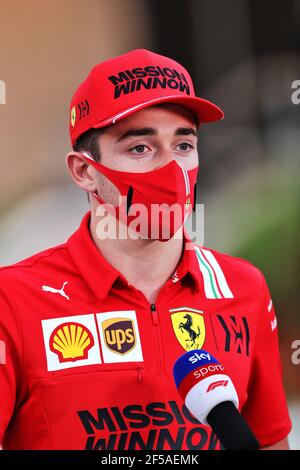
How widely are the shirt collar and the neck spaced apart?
0.03m

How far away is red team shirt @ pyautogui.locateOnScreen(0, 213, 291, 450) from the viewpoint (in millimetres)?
1629

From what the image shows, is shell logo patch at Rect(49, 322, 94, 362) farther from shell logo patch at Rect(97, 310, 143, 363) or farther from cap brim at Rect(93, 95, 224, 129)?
cap brim at Rect(93, 95, 224, 129)

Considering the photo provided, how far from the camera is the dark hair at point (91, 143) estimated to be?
1.78 m

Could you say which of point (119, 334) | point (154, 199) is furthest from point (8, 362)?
point (154, 199)

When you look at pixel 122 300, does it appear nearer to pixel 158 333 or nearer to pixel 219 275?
pixel 158 333

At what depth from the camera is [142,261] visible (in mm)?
1782

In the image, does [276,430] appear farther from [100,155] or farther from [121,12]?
[121,12]

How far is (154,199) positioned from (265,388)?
682 mm

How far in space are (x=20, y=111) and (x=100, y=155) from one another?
0.52 meters

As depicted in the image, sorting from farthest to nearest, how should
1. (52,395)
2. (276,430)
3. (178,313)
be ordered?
(276,430) < (178,313) < (52,395)

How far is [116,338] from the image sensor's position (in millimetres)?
1713

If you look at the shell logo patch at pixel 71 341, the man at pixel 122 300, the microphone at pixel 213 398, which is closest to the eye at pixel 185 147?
the man at pixel 122 300

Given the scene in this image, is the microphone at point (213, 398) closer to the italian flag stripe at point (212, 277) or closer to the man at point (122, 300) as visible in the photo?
the man at point (122, 300)

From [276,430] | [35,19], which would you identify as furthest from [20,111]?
[276,430]
